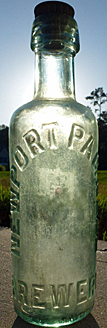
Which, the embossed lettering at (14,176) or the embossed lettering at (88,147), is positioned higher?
the embossed lettering at (88,147)

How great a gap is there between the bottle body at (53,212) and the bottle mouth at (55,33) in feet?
0.61

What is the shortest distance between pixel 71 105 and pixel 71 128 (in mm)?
82

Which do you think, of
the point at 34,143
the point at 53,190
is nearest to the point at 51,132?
the point at 34,143

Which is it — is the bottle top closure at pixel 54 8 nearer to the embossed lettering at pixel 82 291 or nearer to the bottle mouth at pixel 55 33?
the bottle mouth at pixel 55 33

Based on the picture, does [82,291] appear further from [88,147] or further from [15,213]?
[88,147]

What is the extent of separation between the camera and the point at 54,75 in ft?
3.21

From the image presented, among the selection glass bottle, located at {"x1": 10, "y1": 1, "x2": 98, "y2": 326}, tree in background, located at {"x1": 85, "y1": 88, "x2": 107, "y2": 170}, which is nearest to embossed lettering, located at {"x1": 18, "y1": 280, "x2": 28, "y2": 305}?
glass bottle, located at {"x1": 10, "y1": 1, "x2": 98, "y2": 326}

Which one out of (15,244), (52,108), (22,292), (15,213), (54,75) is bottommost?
(22,292)

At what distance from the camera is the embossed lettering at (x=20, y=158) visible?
0.96 metres

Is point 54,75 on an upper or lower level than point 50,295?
upper

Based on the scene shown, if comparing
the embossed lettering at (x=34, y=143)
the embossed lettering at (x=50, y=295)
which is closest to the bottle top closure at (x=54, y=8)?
the embossed lettering at (x=34, y=143)

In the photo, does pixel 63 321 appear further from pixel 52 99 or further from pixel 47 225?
pixel 52 99

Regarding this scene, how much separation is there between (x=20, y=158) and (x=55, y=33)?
44 centimetres

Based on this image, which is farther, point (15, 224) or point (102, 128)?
point (102, 128)
